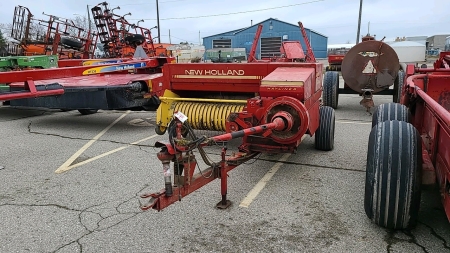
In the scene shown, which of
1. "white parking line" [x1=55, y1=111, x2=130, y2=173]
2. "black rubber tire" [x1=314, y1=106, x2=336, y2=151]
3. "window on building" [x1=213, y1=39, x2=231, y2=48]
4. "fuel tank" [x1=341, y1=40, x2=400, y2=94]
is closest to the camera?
"white parking line" [x1=55, y1=111, x2=130, y2=173]

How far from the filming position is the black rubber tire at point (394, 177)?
277cm

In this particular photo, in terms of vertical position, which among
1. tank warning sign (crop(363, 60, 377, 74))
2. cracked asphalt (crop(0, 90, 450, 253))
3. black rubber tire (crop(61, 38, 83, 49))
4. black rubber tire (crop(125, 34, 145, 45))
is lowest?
cracked asphalt (crop(0, 90, 450, 253))

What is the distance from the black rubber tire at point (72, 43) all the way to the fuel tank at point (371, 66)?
35.1ft

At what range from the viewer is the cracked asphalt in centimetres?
299

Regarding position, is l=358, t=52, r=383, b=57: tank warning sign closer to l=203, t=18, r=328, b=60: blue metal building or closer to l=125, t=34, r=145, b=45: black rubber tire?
l=125, t=34, r=145, b=45: black rubber tire

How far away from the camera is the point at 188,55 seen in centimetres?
3005

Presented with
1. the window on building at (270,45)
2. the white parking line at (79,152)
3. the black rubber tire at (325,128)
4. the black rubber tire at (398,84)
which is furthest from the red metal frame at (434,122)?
the window on building at (270,45)

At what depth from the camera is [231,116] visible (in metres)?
4.58

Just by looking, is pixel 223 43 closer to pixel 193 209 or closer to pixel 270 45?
pixel 270 45

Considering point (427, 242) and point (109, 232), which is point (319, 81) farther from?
point (109, 232)

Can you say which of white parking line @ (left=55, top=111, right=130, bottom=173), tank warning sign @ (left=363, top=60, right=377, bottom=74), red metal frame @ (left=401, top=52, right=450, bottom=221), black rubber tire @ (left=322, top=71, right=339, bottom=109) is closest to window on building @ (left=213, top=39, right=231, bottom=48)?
black rubber tire @ (left=322, top=71, right=339, bottom=109)

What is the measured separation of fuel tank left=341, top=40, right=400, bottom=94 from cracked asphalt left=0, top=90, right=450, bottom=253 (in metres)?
2.66

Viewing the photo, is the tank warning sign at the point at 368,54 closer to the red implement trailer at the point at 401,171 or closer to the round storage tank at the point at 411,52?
the red implement trailer at the point at 401,171

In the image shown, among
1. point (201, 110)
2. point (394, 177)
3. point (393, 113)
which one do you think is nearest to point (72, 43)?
point (201, 110)
